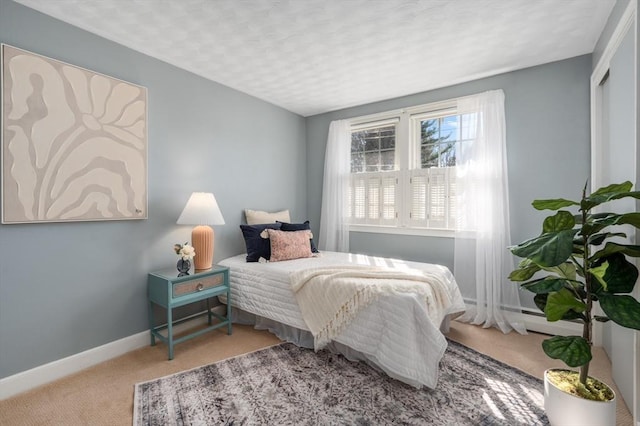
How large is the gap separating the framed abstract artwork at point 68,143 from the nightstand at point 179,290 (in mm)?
597

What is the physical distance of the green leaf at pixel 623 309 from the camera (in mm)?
1212

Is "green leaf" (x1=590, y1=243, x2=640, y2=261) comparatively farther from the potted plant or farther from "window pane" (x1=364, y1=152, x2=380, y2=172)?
"window pane" (x1=364, y1=152, x2=380, y2=172)

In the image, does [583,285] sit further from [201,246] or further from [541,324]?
[201,246]

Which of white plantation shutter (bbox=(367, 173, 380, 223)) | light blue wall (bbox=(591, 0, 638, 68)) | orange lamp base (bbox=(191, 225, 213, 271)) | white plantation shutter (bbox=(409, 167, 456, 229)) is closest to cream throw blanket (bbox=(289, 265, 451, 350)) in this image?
orange lamp base (bbox=(191, 225, 213, 271))

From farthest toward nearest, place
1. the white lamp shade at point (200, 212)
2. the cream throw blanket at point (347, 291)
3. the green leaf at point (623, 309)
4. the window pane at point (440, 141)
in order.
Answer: the window pane at point (440, 141)
the white lamp shade at point (200, 212)
the cream throw blanket at point (347, 291)
the green leaf at point (623, 309)

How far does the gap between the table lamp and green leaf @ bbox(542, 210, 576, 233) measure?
7.94ft

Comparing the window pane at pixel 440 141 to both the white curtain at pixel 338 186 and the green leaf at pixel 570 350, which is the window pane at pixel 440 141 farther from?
the green leaf at pixel 570 350

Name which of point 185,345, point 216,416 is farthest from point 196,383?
point 185,345

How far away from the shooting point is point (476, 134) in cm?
304

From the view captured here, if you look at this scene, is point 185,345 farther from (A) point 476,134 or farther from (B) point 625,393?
(A) point 476,134

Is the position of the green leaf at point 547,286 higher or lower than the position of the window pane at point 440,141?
lower

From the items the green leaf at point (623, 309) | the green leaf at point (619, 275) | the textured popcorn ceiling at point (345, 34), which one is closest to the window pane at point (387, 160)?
the textured popcorn ceiling at point (345, 34)

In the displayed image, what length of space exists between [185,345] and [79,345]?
75cm

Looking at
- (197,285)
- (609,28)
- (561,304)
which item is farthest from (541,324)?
(197,285)
